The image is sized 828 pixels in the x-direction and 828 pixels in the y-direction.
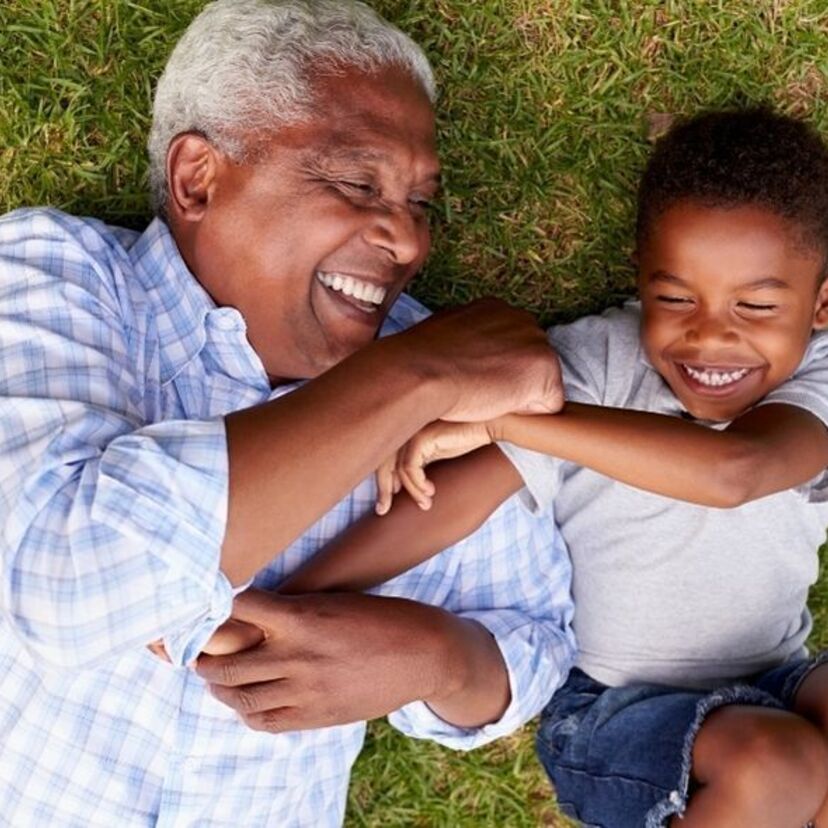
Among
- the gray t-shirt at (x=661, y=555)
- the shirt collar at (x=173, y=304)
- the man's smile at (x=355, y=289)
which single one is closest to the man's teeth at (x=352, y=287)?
the man's smile at (x=355, y=289)

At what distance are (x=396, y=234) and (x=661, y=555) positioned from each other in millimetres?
1068

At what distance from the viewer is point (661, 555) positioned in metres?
2.90

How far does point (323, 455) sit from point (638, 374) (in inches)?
44.3

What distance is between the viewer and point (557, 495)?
117 inches

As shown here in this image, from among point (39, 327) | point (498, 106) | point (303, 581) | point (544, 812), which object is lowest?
point (544, 812)

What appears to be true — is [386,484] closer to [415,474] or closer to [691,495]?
[415,474]

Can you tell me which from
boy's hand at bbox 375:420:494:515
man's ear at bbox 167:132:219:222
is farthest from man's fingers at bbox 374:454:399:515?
man's ear at bbox 167:132:219:222

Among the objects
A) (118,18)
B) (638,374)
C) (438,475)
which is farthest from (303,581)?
(118,18)

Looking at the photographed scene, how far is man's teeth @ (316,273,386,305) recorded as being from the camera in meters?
2.54

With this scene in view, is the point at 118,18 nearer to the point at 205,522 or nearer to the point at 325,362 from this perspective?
the point at 325,362

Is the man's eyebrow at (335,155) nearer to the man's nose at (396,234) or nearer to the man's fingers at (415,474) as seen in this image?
the man's nose at (396,234)

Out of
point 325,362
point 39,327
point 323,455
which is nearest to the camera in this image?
point 323,455

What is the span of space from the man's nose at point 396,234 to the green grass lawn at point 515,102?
590 millimetres

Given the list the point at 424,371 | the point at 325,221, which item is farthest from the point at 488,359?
the point at 325,221
